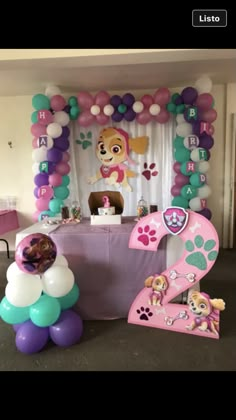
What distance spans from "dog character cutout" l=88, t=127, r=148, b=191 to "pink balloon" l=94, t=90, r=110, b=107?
473 millimetres


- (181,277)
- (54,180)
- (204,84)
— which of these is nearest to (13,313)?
(181,277)

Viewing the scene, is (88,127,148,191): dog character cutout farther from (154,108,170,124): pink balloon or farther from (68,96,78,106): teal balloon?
(68,96,78,106): teal balloon

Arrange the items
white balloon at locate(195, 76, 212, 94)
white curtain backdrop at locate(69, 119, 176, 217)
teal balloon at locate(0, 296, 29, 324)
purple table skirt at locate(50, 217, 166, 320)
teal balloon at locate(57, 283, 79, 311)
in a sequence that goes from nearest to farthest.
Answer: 1. teal balloon at locate(0, 296, 29, 324)
2. teal balloon at locate(57, 283, 79, 311)
3. purple table skirt at locate(50, 217, 166, 320)
4. white balloon at locate(195, 76, 212, 94)
5. white curtain backdrop at locate(69, 119, 176, 217)

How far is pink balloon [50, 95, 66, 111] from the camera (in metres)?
3.36

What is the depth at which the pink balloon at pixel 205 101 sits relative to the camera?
3271 mm

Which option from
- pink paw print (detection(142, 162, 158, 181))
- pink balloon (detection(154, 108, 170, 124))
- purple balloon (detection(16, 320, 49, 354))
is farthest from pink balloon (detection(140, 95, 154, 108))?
purple balloon (detection(16, 320, 49, 354))

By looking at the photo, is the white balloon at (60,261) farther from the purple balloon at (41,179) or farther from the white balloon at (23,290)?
the purple balloon at (41,179)

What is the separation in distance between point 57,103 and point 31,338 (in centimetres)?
270

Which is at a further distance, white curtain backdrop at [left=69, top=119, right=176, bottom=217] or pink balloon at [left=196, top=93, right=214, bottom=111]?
white curtain backdrop at [left=69, top=119, right=176, bottom=217]

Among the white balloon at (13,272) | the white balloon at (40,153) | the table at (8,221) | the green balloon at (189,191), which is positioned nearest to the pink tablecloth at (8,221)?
the table at (8,221)

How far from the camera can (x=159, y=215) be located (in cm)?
194

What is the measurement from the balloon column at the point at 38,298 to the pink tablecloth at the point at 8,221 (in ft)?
6.71
